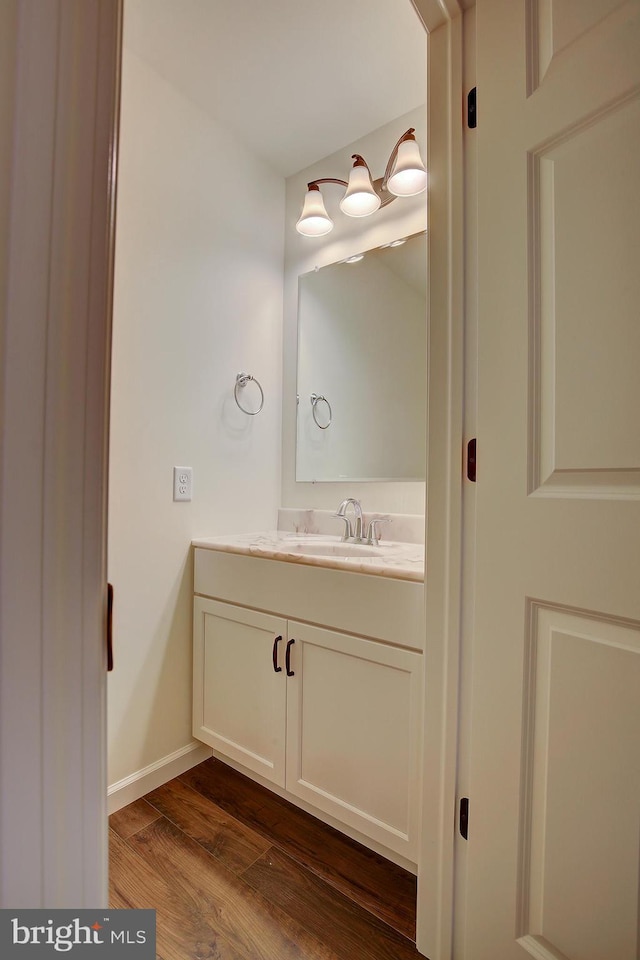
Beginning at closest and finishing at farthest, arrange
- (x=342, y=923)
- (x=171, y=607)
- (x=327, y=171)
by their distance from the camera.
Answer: (x=342, y=923), (x=171, y=607), (x=327, y=171)

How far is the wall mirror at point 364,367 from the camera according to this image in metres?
1.76

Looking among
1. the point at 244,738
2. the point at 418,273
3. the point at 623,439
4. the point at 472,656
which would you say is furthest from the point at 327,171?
the point at 244,738

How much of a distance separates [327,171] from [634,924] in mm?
2445

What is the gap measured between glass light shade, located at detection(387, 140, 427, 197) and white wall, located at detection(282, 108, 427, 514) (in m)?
0.07

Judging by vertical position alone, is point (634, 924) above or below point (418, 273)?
below

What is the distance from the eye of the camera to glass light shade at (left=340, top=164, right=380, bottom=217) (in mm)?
1765

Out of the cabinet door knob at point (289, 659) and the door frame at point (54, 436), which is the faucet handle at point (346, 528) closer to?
the cabinet door knob at point (289, 659)

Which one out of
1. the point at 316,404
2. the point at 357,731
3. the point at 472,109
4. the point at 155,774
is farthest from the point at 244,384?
the point at 155,774

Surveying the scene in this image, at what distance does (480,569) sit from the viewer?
2.88 feet

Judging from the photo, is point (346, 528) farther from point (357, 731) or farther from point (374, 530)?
point (357, 731)

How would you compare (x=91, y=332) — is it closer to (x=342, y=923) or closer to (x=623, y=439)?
(x=623, y=439)

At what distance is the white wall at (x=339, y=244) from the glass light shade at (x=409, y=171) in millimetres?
68

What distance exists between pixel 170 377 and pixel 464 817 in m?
1.55

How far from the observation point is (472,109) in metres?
0.95
